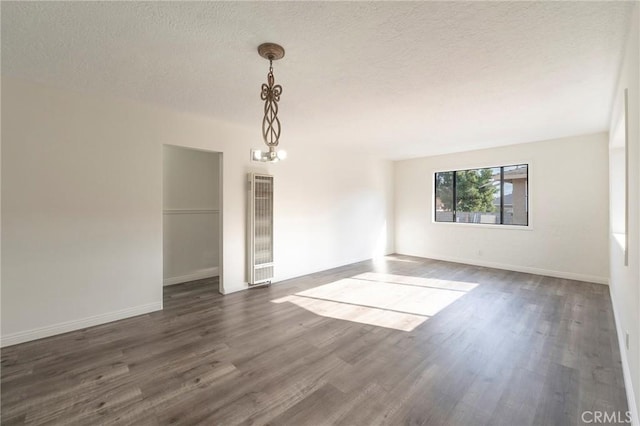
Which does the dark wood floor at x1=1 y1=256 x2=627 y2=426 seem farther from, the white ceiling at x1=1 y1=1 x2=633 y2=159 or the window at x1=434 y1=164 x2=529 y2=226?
the white ceiling at x1=1 y1=1 x2=633 y2=159

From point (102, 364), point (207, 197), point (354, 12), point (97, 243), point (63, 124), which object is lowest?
point (102, 364)

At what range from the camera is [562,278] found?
4781mm

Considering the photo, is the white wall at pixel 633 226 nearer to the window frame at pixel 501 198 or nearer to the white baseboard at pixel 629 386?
the white baseboard at pixel 629 386

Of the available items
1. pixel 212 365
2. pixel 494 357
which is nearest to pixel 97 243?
pixel 212 365

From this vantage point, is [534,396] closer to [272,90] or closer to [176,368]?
[176,368]

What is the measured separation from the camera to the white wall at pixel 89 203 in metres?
2.61

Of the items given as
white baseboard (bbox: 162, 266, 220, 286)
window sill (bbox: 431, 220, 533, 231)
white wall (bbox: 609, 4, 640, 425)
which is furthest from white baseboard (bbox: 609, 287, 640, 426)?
white baseboard (bbox: 162, 266, 220, 286)

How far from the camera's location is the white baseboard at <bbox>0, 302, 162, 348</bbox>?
8.50 ft

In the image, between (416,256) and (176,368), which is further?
(416,256)

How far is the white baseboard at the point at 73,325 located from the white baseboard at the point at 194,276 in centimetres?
126

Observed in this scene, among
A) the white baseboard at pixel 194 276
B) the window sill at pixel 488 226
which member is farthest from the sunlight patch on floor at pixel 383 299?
the white baseboard at pixel 194 276

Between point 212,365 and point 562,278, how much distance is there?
5667 millimetres

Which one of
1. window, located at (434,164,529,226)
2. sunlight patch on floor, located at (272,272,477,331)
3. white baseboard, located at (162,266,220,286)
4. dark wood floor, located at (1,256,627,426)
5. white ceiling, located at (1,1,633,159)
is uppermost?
white ceiling, located at (1,1,633,159)

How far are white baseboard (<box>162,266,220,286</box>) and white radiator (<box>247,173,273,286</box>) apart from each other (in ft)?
4.15
